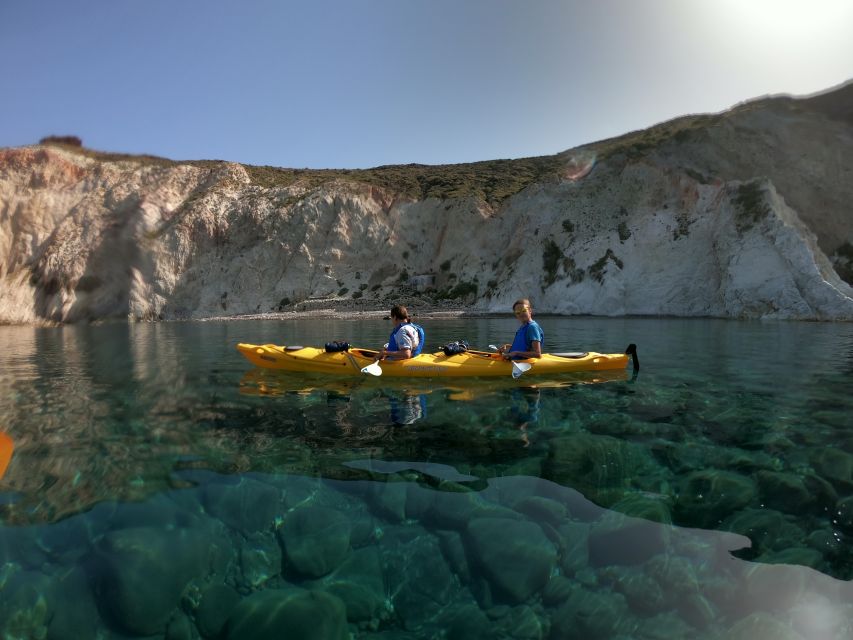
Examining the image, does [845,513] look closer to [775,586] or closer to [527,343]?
[775,586]

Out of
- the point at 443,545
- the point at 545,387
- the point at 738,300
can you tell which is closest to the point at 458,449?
the point at 443,545

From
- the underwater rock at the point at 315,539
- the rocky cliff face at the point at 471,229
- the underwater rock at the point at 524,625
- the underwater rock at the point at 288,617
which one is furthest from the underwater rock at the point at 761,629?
the rocky cliff face at the point at 471,229

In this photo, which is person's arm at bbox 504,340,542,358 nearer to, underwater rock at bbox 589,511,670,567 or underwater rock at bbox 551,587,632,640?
underwater rock at bbox 589,511,670,567

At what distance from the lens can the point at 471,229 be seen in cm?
5078

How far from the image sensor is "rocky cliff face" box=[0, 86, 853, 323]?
3359 cm

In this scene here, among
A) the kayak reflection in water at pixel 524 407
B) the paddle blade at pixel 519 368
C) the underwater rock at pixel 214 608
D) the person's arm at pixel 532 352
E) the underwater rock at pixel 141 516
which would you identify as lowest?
the underwater rock at pixel 214 608

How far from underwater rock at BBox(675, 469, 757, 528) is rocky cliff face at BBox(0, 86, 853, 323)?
29073 millimetres

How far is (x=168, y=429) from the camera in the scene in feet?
22.9

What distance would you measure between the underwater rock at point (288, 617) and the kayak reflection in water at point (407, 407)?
3706 mm

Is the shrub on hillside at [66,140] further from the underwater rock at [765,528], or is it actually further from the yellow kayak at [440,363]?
the underwater rock at [765,528]

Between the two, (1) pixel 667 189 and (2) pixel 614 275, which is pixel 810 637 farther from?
(1) pixel 667 189

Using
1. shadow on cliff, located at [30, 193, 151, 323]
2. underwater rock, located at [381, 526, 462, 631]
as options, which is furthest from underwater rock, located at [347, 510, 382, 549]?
shadow on cliff, located at [30, 193, 151, 323]

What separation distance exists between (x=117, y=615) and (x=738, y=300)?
1380 inches

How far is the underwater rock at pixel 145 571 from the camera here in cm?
334
